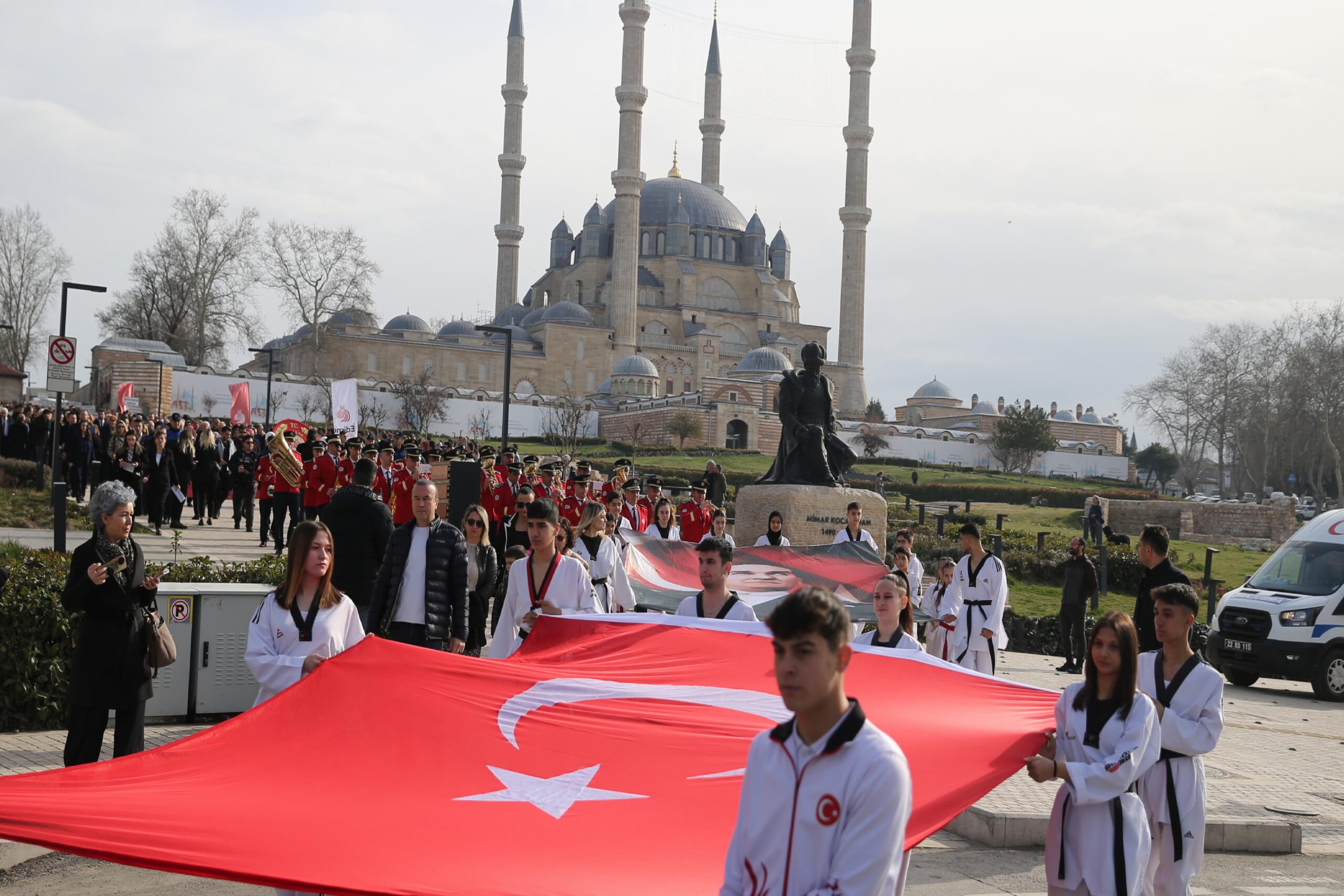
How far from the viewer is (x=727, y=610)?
20.5 feet

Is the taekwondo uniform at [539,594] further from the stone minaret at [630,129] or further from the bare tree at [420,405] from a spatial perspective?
the stone minaret at [630,129]

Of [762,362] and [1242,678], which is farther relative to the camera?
[762,362]

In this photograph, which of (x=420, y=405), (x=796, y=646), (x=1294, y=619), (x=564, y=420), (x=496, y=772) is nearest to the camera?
(x=796, y=646)

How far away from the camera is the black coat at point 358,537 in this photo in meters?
7.71

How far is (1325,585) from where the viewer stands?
1385cm

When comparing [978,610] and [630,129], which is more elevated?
[630,129]

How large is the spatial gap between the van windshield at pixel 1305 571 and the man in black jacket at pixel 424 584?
10872 millimetres

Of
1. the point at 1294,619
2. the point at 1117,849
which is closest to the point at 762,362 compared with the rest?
the point at 1294,619

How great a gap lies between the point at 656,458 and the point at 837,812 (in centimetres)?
5269

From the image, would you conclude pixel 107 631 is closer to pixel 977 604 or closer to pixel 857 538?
pixel 977 604

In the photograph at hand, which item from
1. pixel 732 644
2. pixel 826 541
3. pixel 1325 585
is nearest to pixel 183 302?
pixel 826 541

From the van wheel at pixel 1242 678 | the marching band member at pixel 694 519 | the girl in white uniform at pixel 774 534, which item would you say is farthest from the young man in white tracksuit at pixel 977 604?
the van wheel at pixel 1242 678

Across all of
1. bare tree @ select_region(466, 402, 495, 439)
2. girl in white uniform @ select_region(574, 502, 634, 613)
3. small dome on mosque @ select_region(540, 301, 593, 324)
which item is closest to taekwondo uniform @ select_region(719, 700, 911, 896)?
girl in white uniform @ select_region(574, 502, 634, 613)

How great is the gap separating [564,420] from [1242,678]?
5203cm
